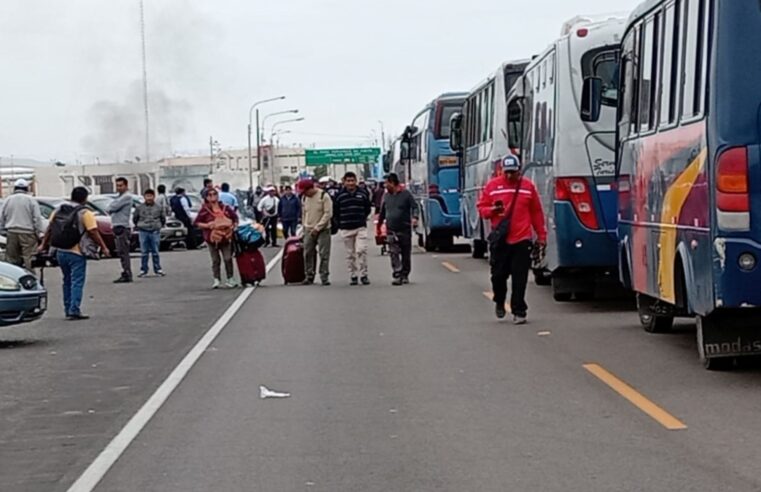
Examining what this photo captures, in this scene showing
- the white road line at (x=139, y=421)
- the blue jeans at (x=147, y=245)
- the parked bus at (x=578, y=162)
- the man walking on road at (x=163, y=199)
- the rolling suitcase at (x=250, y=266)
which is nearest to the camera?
the white road line at (x=139, y=421)

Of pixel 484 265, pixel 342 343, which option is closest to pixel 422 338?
pixel 342 343

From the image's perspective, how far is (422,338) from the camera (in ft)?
47.5

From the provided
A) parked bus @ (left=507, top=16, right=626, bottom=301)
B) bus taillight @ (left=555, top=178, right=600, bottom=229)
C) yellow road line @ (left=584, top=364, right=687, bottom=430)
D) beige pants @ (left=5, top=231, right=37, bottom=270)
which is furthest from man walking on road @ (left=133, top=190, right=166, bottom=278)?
yellow road line @ (left=584, top=364, right=687, bottom=430)

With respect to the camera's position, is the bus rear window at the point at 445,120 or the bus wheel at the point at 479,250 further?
the bus rear window at the point at 445,120

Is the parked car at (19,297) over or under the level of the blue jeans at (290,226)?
over

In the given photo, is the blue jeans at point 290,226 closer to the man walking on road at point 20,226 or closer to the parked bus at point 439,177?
the parked bus at point 439,177

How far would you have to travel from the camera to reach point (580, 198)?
1673cm

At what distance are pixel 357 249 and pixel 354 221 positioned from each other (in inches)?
19.7

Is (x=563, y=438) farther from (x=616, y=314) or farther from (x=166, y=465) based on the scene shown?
(x=616, y=314)

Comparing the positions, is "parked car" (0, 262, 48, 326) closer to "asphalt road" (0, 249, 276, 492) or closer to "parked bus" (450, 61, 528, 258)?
"asphalt road" (0, 249, 276, 492)

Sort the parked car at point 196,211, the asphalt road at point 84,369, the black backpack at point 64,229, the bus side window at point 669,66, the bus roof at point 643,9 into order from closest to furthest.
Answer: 1. the asphalt road at point 84,369
2. the bus side window at point 669,66
3. the bus roof at point 643,9
4. the black backpack at point 64,229
5. the parked car at point 196,211

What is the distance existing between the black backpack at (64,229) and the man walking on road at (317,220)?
18.0 ft

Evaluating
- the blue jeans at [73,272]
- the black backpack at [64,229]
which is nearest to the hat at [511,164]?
the black backpack at [64,229]

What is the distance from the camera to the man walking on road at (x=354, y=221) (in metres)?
22.1
